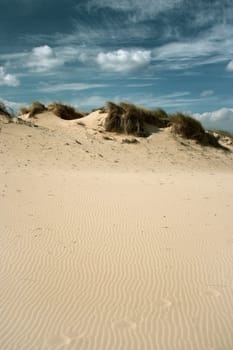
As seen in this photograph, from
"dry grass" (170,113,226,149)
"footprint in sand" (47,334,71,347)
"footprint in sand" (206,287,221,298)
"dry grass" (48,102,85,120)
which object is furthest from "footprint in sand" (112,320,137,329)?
"dry grass" (48,102,85,120)

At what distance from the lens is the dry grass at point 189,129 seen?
1983 centimetres

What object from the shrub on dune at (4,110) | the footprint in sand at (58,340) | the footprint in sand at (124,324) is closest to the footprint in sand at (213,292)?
the footprint in sand at (124,324)

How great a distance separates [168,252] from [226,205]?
3.72 meters

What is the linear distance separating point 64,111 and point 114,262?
1843cm

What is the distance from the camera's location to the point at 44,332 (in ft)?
12.3

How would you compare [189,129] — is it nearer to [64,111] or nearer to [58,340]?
[64,111]

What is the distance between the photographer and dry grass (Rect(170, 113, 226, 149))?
1983 centimetres

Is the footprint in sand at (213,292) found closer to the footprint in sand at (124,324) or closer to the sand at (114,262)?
the sand at (114,262)

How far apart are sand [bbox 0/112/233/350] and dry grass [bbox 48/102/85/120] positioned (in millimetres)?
10379

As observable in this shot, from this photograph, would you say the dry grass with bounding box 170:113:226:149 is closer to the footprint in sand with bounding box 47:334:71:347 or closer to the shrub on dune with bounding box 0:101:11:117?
the shrub on dune with bounding box 0:101:11:117

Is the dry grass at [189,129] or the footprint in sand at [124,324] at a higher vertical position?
the dry grass at [189,129]

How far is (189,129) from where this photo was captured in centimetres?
1992

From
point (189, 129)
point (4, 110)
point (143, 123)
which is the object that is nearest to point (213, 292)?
point (189, 129)

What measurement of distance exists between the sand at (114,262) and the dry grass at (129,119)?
22.6 ft
